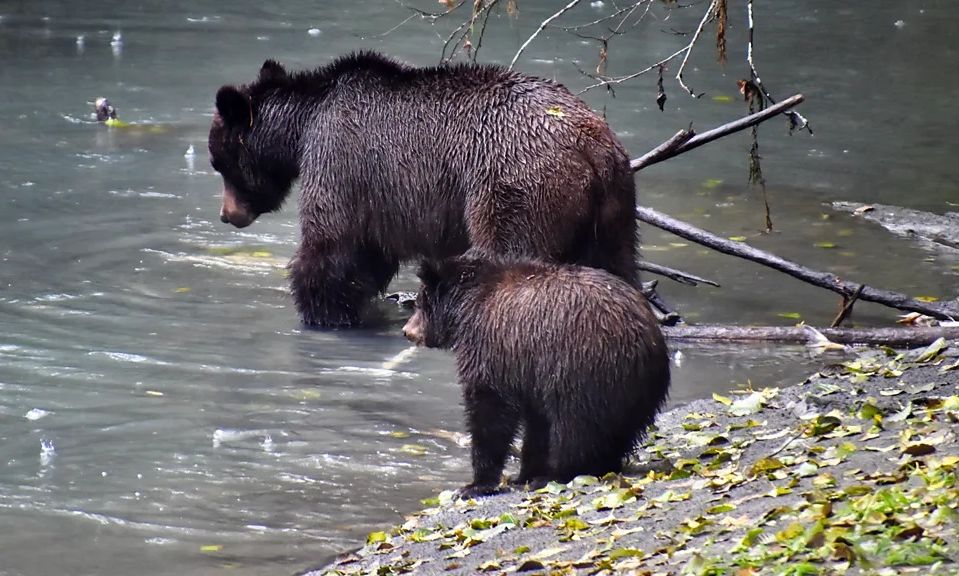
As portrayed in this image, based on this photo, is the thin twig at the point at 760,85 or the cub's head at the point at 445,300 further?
the thin twig at the point at 760,85

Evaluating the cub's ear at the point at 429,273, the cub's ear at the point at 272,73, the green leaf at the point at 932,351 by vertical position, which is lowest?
the green leaf at the point at 932,351

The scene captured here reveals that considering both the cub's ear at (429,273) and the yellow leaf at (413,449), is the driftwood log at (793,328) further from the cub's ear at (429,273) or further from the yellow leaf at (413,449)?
the yellow leaf at (413,449)

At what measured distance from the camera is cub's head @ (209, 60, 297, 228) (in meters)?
9.56

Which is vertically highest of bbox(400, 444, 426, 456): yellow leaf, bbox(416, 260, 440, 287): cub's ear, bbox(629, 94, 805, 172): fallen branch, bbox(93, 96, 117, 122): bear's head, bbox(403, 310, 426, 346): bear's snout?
bbox(629, 94, 805, 172): fallen branch

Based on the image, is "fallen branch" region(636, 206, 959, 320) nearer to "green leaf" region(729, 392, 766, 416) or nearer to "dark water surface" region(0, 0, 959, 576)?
"dark water surface" region(0, 0, 959, 576)

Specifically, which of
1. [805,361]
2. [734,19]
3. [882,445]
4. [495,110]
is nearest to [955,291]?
[805,361]

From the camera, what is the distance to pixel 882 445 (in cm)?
582

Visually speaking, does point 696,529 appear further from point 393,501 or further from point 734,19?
point 734,19

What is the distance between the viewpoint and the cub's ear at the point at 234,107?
31.2 feet

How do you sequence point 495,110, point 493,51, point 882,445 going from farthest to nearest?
point 493,51, point 495,110, point 882,445

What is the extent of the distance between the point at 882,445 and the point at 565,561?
5.08 ft

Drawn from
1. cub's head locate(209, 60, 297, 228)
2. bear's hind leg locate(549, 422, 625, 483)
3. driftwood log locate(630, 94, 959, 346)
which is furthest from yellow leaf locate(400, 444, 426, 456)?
cub's head locate(209, 60, 297, 228)

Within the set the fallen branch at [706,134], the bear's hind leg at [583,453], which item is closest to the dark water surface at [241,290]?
the bear's hind leg at [583,453]

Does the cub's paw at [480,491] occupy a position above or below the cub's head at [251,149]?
below
